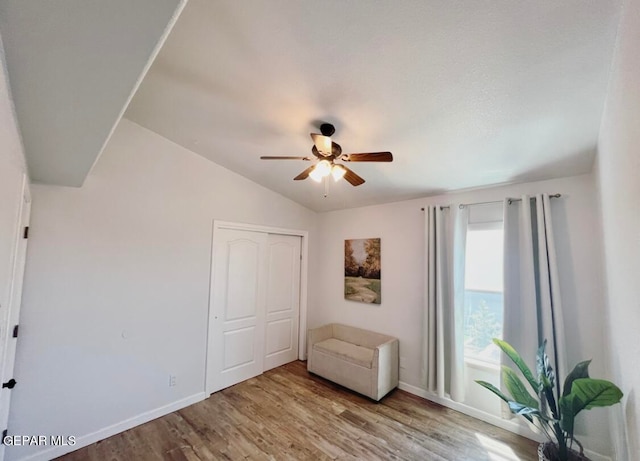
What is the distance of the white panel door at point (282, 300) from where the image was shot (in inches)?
161

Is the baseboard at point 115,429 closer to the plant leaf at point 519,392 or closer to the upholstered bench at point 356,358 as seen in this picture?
the upholstered bench at point 356,358

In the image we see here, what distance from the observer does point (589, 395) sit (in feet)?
4.95

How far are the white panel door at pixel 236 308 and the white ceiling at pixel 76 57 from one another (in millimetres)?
2153

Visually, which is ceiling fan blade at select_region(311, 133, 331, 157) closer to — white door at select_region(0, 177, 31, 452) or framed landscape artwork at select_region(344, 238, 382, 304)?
white door at select_region(0, 177, 31, 452)

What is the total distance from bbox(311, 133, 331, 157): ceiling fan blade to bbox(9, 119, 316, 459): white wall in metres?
1.96

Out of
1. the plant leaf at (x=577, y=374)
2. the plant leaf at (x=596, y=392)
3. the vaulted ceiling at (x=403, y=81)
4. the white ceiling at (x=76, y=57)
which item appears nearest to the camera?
the white ceiling at (x=76, y=57)

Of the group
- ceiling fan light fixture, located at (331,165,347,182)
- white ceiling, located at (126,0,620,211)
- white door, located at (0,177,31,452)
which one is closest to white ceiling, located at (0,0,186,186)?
white ceiling, located at (126,0,620,211)

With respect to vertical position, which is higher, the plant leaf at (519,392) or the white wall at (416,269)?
the white wall at (416,269)

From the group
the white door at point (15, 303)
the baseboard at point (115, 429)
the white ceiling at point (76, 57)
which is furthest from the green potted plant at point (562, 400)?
the white door at point (15, 303)

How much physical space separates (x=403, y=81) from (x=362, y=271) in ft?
9.32

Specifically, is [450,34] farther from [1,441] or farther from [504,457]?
[1,441]

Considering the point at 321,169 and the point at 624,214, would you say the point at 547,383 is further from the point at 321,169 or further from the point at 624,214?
the point at 321,169

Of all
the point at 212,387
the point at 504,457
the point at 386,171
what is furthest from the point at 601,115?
the point at 212,387

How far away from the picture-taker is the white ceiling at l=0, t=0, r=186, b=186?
2.50 feet
